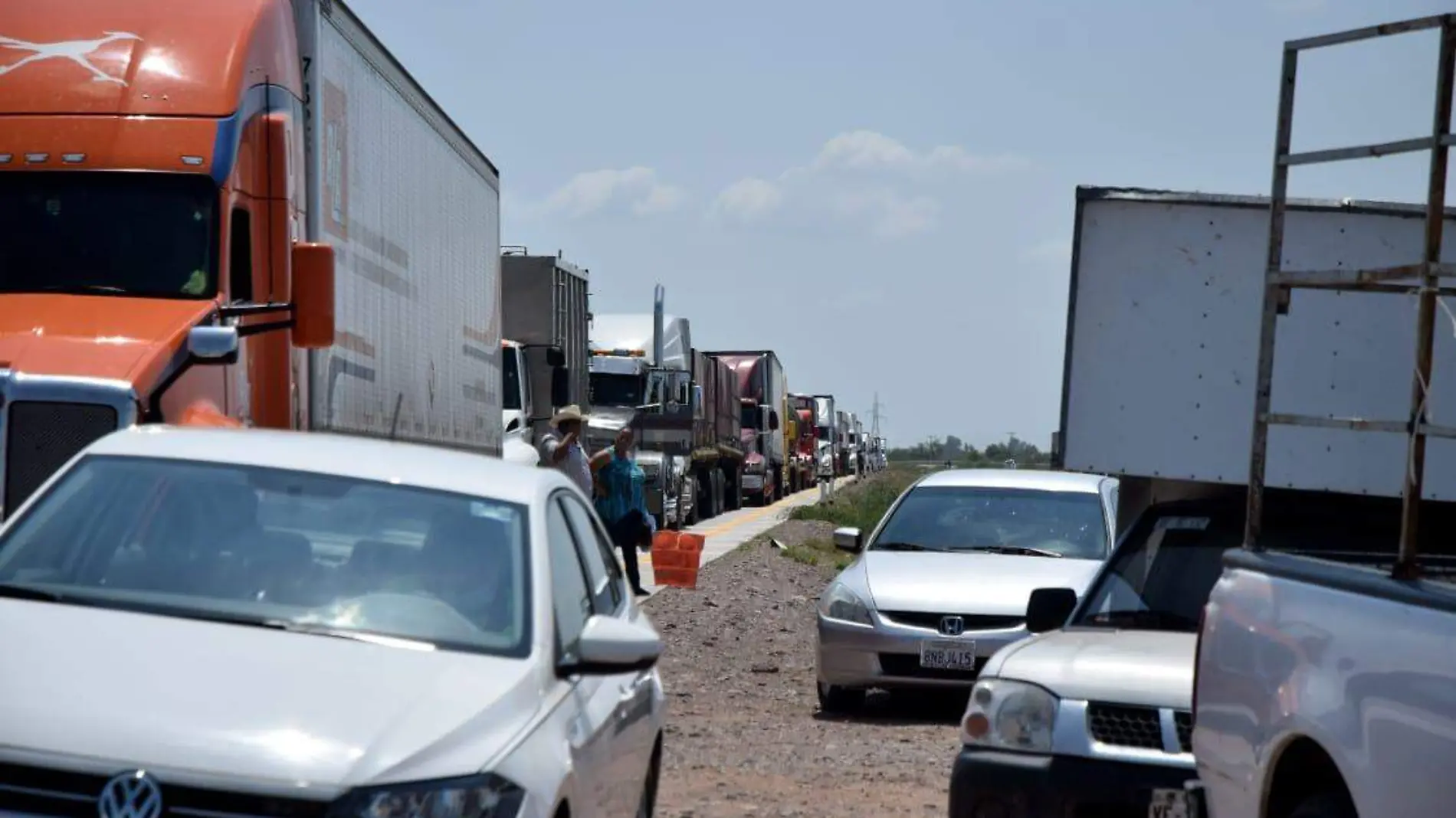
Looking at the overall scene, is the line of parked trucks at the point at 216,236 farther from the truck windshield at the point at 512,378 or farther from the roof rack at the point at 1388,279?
the roof rack at the point at 1388,279

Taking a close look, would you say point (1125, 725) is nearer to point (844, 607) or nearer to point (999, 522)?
point (844, 607)

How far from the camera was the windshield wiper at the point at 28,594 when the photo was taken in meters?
5.76

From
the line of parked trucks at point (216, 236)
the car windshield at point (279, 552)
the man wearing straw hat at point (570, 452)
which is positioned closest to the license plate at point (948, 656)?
the line of parked trucks at point (216, 236)

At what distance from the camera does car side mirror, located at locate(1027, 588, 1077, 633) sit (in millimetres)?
8703

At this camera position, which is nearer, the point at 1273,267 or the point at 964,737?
the point at 1273,267

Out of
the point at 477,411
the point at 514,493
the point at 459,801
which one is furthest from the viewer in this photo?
the point at 477,411

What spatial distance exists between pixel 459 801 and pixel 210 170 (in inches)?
310

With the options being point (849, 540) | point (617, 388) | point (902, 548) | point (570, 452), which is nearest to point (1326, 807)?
point (849, 540)

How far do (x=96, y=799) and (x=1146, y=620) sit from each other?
479 centimetres

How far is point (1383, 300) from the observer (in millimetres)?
7160

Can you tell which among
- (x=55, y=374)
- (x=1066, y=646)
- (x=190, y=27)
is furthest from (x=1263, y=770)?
(x=190, y=27)

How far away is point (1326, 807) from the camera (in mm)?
5059

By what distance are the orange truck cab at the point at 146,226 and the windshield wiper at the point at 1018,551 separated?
175 inches

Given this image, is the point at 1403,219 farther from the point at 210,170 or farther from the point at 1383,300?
the point at 210,170
